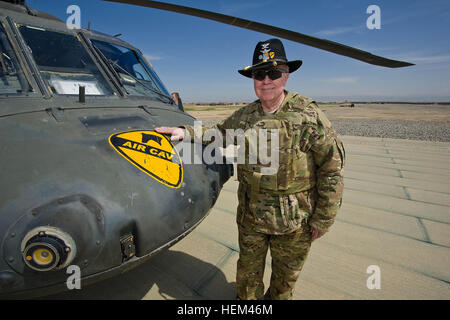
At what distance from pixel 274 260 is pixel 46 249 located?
5.35 feet

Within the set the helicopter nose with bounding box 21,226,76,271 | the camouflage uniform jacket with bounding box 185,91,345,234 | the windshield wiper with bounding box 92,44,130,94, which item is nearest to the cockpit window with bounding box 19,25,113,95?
the windshield wiper with bounding box 92,44,130,94

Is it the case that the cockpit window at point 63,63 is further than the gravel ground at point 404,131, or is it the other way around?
the gravel ground at point 404,131

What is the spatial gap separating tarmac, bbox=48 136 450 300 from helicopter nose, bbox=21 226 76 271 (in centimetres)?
88

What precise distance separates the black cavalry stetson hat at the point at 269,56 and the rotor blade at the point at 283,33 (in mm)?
992

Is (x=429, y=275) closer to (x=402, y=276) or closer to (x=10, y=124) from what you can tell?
(x=402, y=276)

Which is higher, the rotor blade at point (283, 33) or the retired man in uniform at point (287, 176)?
the rotor blade at point (283, 33)

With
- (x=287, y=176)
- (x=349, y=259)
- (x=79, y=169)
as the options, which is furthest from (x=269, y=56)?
Result: (x=349, y=259)

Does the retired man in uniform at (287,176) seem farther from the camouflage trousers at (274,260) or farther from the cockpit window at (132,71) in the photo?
the cockpit window at (132,71)

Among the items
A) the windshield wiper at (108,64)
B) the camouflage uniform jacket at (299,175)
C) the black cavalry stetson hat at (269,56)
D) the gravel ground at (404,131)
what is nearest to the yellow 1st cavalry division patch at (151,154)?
the camouflage uniform jacket at (299,175)

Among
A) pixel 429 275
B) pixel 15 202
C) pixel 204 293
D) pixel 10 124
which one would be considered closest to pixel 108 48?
pixel 10 124

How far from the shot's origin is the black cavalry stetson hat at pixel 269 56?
1783mm

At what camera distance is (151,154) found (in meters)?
1.76

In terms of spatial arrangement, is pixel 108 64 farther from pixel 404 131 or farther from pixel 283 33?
pixel 404 131

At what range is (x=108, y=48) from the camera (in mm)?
3049
